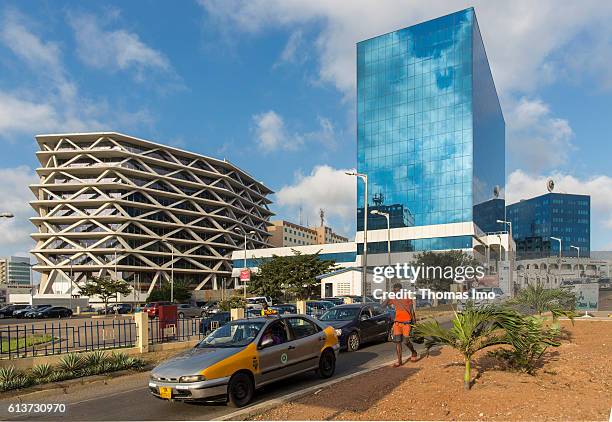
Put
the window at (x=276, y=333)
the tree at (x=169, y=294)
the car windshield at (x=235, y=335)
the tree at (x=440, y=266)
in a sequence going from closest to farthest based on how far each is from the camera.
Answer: the car windshield at (x=235, y=335)
the window at (x=276, y=333)
the tree at (x=440, y=266)
the tree at (x=169, y=294)

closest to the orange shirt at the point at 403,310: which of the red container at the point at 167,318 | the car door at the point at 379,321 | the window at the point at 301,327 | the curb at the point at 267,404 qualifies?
the window at the point at 301,327

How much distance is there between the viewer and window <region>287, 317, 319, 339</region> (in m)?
9.80

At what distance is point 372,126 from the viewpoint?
247 ft

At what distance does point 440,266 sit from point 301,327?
33.2 metres

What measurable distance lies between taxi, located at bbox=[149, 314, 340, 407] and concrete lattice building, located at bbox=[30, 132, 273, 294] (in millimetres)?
78284

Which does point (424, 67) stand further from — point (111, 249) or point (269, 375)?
point (269, 375)

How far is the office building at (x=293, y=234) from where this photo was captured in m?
149

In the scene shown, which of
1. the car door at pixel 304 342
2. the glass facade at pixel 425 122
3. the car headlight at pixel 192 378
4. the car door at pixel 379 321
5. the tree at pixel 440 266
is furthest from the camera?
the glass facade at pixel 425 122

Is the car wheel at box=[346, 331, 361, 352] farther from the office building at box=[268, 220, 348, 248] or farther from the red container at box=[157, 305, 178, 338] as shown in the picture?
the office building at box=[268, 220, 348, 248]

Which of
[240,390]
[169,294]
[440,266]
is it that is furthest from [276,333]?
[169,294]

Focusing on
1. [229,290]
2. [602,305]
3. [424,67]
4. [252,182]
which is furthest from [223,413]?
[252,182]

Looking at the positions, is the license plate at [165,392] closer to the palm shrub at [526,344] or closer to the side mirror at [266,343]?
the side mirror at [266,343]

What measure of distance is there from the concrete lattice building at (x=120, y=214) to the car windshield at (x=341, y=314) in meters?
73.2

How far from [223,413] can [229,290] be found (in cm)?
9778
